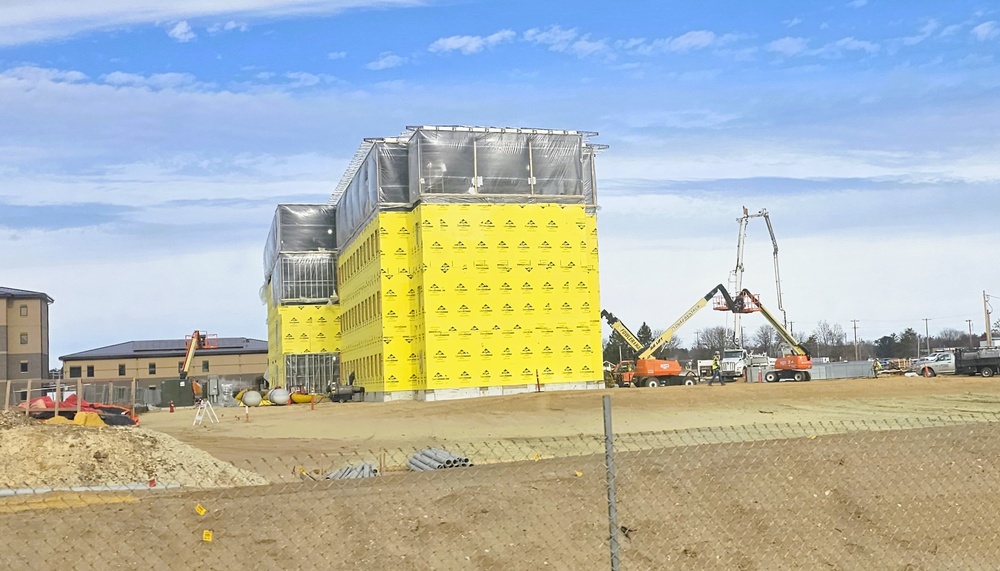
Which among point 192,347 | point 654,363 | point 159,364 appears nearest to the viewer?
point 654,363

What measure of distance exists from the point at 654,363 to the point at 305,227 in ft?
94.7

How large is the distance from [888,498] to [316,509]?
17.6 ft

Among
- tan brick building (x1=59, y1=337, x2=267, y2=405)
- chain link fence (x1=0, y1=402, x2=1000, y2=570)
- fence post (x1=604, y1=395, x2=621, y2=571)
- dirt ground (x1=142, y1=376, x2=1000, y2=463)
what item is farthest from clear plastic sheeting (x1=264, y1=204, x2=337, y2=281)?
fence post (x1=604, y1=395, x2=621, y2=571)

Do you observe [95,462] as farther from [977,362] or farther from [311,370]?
[311,370]

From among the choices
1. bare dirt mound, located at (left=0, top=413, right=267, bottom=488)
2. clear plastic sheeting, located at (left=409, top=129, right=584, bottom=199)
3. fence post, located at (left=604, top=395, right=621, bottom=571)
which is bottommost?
bare dirt mound, located at (left=0, top=413, right=267, bottom=488)

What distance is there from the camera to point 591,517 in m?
8.43

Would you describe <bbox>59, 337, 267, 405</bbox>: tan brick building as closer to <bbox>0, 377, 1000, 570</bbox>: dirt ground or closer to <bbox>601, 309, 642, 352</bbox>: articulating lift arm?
<bbox>601, 309, 642, 352</bbox>: articulating lift arm

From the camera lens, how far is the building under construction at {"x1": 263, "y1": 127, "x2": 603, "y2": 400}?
158 ft

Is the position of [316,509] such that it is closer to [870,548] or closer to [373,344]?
[870,548]

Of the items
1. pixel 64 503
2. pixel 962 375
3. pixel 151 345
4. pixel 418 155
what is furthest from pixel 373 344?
pixel 151 345

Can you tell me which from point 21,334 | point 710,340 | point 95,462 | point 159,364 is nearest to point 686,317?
point 95,462

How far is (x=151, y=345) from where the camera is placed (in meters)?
124

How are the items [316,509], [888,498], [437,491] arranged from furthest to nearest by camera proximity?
[888,498]
[437,491]
[316,509]

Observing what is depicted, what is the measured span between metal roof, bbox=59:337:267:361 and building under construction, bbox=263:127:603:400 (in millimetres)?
63215
